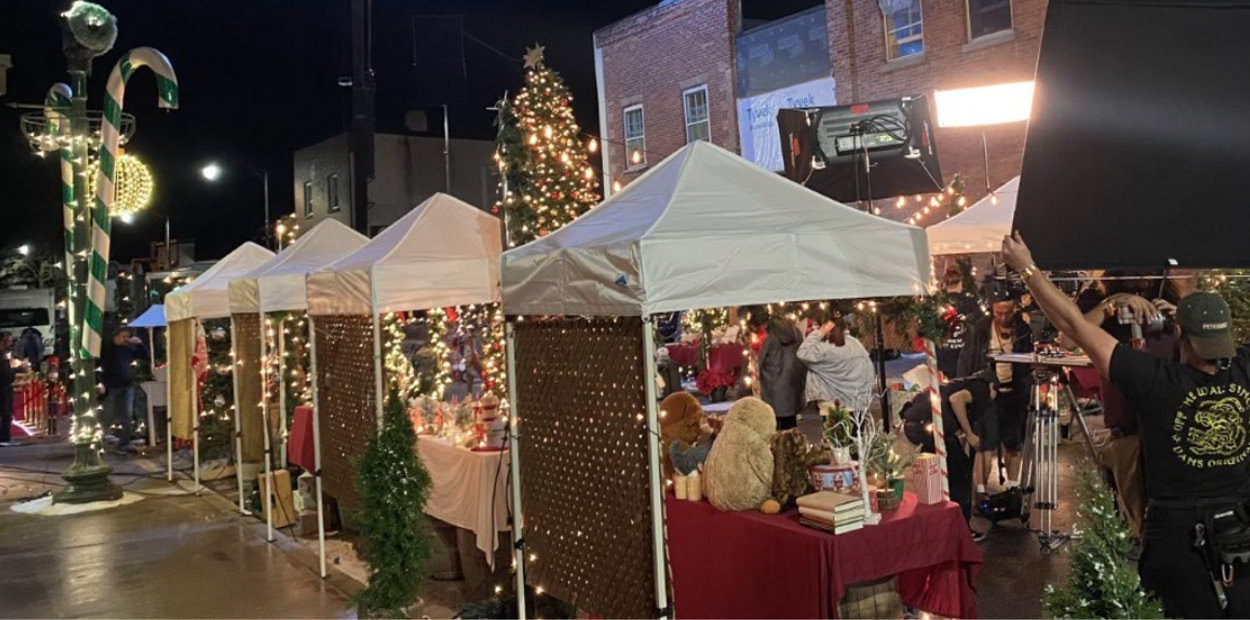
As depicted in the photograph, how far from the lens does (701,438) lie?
558 cm

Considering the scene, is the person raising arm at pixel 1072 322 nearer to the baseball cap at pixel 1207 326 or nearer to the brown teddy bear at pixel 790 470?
the baseball cap at pixel 1207 326

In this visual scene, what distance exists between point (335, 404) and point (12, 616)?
109 inches

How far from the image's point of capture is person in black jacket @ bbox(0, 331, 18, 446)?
15383 mm

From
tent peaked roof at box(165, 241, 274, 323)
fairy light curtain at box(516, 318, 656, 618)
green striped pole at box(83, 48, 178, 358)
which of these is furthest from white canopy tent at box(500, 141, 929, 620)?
green striped pole at box(83, 48, 178, 358)

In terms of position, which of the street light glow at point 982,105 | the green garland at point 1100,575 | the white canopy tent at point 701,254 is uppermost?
the street light glow at point 982,105

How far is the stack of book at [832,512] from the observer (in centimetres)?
425

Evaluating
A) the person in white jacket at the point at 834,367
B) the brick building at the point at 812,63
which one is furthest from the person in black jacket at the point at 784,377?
the brick building at the point at 812,63

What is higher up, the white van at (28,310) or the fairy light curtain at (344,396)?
the white van at (28,310)

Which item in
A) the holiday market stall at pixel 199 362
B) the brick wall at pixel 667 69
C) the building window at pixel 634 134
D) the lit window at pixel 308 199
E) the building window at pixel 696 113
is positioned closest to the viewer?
the holiday market stall at pixel 199 362

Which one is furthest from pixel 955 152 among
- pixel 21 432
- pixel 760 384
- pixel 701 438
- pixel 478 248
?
pixel 21 432

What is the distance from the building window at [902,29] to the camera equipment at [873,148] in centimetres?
759

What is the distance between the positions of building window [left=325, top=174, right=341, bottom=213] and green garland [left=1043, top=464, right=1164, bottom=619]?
35.7 m

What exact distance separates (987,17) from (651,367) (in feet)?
46.4

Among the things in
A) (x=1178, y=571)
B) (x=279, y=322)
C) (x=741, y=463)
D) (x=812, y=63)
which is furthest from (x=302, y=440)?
(x=812, y=63)
